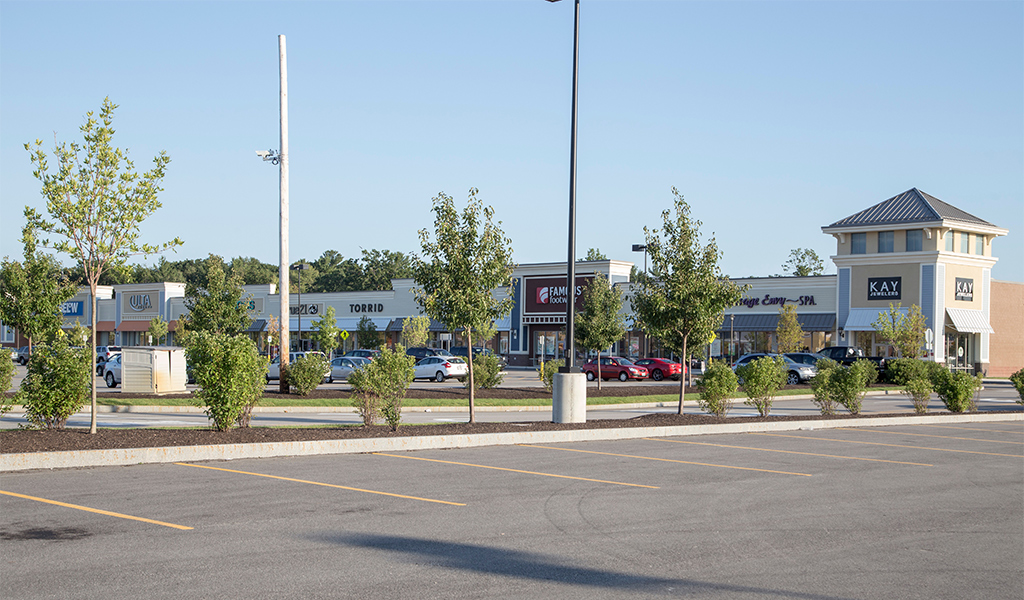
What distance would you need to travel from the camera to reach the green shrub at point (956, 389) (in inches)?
985

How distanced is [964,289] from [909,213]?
18.8ft

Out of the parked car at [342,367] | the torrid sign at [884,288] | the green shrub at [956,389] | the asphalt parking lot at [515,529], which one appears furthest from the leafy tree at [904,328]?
the asphalt parking lot at [515,529]

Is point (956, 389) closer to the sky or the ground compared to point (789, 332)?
closer to the ground

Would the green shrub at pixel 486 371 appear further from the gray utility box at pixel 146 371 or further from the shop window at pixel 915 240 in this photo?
the shop window at pixel 915 240

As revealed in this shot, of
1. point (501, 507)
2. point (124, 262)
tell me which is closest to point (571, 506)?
point (501, 507)

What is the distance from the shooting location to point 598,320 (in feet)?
118

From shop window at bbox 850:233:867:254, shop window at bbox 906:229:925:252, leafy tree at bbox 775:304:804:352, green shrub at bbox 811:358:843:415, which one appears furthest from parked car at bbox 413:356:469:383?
shop window at bbox 906:229:925:252

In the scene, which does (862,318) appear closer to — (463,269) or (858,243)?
(858,243)

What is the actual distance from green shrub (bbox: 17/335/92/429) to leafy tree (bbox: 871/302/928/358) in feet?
139

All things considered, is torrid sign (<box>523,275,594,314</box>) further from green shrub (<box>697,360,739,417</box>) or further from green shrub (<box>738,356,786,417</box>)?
green shrub (<box>697,360,739,417</box>)

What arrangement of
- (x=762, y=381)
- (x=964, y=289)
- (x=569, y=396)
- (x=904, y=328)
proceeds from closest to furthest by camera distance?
(x=569, y=396) → (x=762, y=381) → (x=904, y=328) → (x=964, y=289)

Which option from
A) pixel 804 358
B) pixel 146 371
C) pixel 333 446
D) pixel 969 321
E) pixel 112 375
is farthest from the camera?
pixel 969 321

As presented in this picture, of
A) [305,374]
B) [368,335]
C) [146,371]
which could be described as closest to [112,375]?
[146,371]

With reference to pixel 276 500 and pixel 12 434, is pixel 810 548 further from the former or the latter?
pixel 12 434
